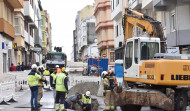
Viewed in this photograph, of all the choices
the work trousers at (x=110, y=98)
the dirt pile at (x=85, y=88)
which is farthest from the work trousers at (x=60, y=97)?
the dirt pile at (x=85, y=88)

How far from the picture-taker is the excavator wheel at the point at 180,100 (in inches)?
527

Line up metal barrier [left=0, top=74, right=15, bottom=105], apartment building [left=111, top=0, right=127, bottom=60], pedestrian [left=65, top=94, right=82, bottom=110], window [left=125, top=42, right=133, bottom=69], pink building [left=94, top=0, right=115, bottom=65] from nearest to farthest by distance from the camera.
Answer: window [left=125, top=42, right=133, bottom=69] < pedestrian [left=65, top=94, right=82, bottom=110] < metal barrier [left=0, top=74, right=15, bottom=105] < apartment building [left=111, top=0, right=127, bottom=60] < pink building [left=94, top=0, right=115, bottom=65]

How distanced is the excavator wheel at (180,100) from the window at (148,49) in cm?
178

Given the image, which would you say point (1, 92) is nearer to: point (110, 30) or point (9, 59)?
point (9, 59)

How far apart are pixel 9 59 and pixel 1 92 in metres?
19.7

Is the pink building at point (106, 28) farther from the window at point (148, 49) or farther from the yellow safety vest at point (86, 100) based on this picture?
the window at point (148, 49)

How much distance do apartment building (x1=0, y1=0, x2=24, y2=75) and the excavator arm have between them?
40.5 feet

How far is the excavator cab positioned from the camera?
14594 millimetres

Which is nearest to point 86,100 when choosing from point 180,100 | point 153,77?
point 153,77

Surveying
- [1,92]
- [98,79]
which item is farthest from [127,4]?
[1,92]

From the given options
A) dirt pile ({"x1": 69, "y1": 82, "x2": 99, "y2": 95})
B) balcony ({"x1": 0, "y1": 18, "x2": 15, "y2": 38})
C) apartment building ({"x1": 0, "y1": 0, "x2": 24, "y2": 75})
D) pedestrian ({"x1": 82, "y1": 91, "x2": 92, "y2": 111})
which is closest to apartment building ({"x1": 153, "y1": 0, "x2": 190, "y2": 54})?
dirt pile ({"x1": 69, "y1": 82, "x2": 99, "y2": 95})

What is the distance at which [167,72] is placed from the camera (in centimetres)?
1312

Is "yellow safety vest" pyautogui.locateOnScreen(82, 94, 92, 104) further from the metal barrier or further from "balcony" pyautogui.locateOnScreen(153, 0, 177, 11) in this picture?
"balcony" pyautogui.locateOnScreen(153, 0, 177, 11)

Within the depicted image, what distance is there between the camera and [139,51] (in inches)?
575
